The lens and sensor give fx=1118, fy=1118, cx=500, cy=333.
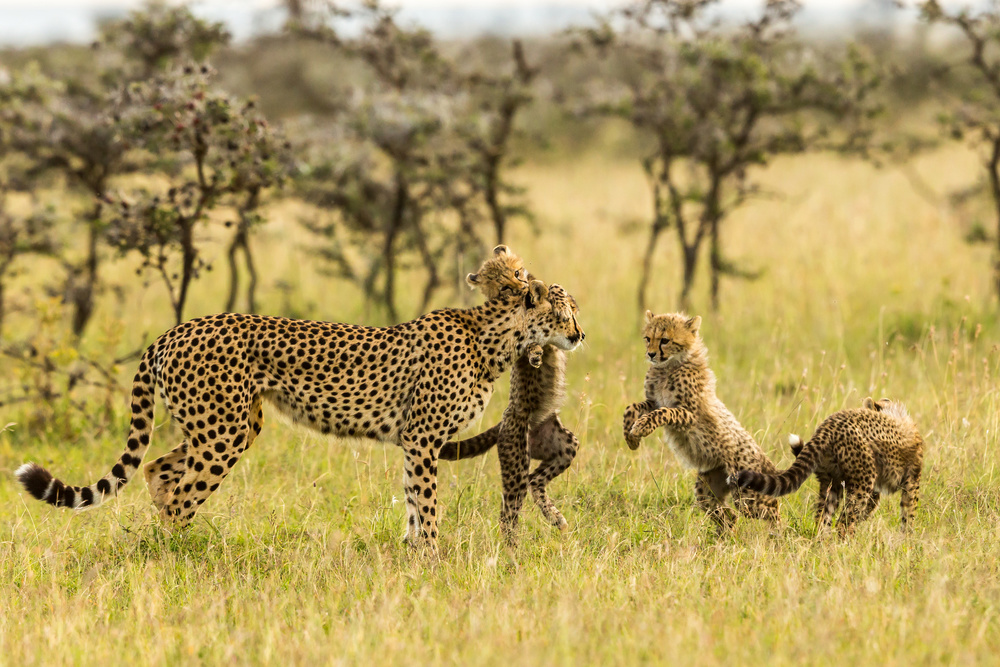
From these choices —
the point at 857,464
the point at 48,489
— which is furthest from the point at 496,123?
the point at 48,489

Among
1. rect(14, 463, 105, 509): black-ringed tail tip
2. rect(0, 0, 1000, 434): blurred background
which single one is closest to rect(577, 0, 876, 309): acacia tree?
rect(0, 0, 1000, 434): blurred background

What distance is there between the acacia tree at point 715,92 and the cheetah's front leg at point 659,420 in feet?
15.1

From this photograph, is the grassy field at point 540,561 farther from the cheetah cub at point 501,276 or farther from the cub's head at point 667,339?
the cheetah cub at point 501,276

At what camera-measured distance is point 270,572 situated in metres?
4.50

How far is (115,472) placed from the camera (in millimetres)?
4621

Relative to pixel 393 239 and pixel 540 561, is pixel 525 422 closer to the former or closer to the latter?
pixel 540 561

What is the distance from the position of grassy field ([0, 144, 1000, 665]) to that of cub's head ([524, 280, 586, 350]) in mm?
833

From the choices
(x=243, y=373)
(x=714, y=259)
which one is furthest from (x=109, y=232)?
(x=714, y=259)

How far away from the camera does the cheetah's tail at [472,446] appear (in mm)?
5211

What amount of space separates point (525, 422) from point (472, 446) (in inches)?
13.7

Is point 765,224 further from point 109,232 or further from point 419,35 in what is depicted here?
point 109,232

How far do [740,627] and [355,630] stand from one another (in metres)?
1.27

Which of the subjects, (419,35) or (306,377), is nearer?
(306,377)

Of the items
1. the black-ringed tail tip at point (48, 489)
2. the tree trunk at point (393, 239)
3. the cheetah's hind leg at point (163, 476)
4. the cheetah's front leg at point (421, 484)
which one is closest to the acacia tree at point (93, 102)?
the tree trunk at point (393, 239)
